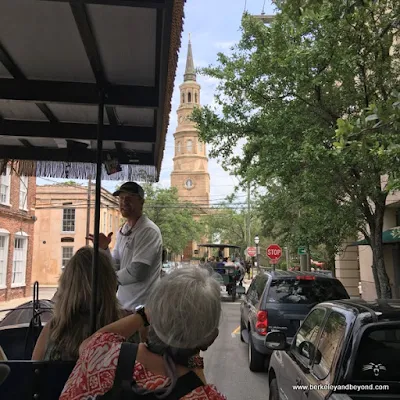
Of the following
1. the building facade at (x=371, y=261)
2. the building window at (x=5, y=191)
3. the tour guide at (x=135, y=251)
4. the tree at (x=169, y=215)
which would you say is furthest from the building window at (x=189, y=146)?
the tour guide at (x=135, y=251)

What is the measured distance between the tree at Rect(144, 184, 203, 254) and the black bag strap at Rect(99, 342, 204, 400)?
125ft

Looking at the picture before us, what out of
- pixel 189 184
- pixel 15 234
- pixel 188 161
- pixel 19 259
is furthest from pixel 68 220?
pixel 188 161

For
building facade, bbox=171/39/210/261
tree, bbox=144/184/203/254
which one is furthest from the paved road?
building facade, bbox=171/39/210/261

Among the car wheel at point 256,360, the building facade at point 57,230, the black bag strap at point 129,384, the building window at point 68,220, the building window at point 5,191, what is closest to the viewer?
the black bag strap at point 129,384

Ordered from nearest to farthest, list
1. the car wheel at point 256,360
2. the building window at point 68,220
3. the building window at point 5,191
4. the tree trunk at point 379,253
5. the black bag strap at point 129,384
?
the black bag strap at point 129,384 → the car wheel at point 256,360 → the tree trunk at point 379,253 → the building window at point 5,191 → the building window at point 68,220

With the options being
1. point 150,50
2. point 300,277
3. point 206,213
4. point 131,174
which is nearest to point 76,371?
point 150,50

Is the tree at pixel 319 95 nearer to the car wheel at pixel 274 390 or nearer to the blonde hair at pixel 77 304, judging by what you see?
the car wheel at pixel 274 390

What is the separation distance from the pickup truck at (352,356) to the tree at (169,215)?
36421mm

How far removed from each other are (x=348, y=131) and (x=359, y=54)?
4.66 metres

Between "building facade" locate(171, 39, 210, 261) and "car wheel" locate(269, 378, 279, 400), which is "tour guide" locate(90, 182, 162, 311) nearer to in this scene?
"car wheel" locate(269, 378, 279, 400)

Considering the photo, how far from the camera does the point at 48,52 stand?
2520mm

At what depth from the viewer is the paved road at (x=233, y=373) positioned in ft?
20.0

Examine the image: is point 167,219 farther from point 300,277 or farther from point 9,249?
point 300,277

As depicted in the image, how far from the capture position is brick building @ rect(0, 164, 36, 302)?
19234 millimetres
